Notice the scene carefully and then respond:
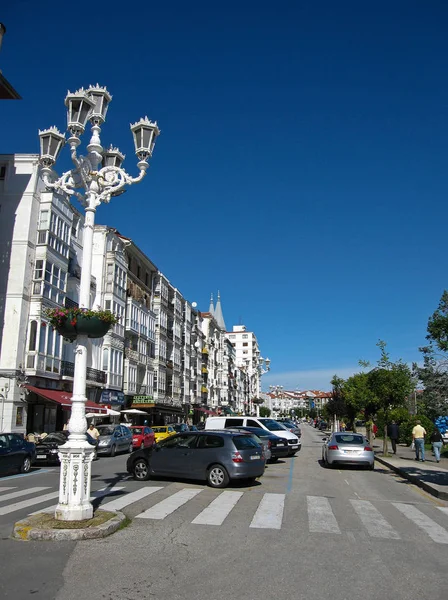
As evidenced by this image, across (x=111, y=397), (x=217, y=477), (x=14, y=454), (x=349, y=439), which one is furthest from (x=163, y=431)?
(x=217, y=477)

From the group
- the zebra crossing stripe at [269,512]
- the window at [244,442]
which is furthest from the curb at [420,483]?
the window at [244,442]

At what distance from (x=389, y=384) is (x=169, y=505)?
17.8 m

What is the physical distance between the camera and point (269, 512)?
10.3m

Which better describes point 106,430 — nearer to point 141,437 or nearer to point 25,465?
point 141,437

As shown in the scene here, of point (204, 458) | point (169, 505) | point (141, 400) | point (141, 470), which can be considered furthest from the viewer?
point (141, 400)

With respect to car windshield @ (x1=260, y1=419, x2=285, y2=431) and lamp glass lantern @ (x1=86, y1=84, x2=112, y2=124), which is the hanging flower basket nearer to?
lamp glass lantern @ (x1=86, y1=84, x2=112, y2=124)

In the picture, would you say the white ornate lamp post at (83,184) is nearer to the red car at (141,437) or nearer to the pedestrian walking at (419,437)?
the pedestrian walking at (419,437)

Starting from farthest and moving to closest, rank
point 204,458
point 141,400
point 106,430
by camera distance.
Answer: point 141,400 → point 106,430 → point 204,458

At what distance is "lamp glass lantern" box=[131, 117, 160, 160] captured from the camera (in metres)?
10.1

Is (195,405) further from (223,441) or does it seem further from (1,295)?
(223,441)

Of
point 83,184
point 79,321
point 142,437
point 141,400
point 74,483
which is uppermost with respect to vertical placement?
point 83,184

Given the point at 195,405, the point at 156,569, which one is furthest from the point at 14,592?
the point at 195,405

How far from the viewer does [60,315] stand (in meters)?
8.86

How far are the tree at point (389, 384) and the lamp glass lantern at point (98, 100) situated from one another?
20.1m
